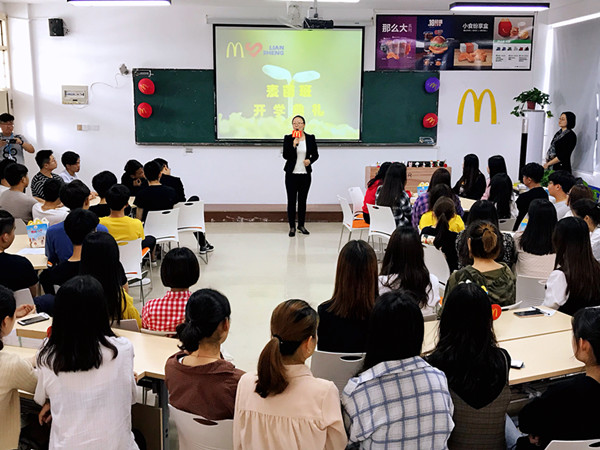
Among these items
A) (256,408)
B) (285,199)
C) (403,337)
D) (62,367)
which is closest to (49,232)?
(62,367)

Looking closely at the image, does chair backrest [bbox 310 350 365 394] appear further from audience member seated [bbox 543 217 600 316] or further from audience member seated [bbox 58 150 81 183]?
audience member seated [bbox 58 150 81 183]

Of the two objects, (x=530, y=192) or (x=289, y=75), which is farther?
(x=289, y=75)

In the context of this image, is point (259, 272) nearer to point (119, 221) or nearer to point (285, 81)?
point (119, 221)

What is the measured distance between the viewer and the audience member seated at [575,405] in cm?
219

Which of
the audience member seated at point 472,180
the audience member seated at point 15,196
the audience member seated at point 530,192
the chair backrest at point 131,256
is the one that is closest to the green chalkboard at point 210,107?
the audience member seated at point 472,180

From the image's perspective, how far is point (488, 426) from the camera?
2326mm

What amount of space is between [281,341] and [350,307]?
833 mm

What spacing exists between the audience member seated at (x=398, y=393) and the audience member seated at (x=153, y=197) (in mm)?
4337

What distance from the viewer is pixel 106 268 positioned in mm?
3172

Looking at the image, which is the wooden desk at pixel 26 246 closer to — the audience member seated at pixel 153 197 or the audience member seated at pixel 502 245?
the audience member seated at pixel 153 197

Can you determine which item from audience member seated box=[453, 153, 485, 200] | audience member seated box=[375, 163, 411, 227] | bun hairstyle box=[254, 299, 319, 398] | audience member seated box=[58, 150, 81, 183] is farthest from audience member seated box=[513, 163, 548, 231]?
audience member seated box=[58, 150, 81, 183]

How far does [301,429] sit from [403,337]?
0.48 metres

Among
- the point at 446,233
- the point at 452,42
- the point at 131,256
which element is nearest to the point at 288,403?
the point at 446,233

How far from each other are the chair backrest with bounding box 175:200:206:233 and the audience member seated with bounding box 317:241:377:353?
144 inches
